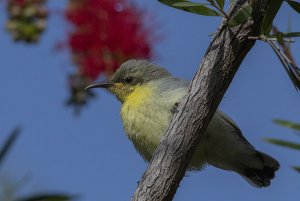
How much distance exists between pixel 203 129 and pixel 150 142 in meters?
1.92

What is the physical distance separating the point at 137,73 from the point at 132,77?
6cm

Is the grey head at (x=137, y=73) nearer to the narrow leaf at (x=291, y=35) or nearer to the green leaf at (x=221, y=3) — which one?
the green leaf at (x=221, y=3)

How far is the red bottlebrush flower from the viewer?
353 cm

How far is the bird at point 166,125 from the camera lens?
15.1 ft

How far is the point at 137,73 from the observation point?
5.31 m

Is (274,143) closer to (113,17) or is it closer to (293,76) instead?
(293,76)

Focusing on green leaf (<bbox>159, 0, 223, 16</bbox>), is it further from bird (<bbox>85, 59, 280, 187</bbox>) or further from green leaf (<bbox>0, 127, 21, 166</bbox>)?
bird (<bbox>85, 59, 280, 187</bbox>)

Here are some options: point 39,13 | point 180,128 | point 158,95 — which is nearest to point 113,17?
point 39,13

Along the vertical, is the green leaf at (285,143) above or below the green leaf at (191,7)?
below

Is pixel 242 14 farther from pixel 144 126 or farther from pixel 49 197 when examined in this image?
pixel 144 126

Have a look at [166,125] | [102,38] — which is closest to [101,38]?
[102,38]

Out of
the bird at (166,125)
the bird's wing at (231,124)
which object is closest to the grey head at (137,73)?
the bird at (166,125)

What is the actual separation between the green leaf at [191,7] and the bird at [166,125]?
6.94 ft

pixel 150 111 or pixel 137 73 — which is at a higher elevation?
pixel 137 73
